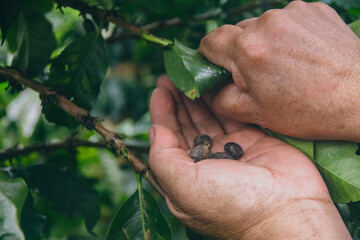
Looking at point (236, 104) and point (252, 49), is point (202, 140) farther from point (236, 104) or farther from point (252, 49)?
point (252, 49)

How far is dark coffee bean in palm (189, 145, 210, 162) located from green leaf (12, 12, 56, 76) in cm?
72

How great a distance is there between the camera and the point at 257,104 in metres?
1.15

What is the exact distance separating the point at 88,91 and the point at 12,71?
280mm

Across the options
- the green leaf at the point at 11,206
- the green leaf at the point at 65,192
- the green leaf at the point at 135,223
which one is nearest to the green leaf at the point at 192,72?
the green leaf at the point at 135,223

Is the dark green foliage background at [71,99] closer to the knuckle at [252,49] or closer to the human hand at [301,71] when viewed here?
the human hand at [301,71]

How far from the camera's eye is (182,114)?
56.4 inches

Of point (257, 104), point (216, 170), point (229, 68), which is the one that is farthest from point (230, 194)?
point (229, 68)

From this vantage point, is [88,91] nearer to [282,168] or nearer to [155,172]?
[155,172]

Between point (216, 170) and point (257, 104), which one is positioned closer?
point (216, 170)

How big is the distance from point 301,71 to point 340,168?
0.33 m

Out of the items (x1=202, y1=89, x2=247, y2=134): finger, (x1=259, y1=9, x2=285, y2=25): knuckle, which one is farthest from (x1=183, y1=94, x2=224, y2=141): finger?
(x1=259, y1=9, x2=285, y2=25): knuckle

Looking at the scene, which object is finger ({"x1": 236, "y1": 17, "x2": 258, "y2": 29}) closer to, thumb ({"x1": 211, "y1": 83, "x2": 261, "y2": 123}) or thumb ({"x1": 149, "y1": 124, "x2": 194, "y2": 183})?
thumb ({"x1": 211, "y1": 83, "x2": 261, "y2": 123})

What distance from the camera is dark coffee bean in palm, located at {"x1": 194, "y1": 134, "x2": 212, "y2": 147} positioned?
1319 millimetres

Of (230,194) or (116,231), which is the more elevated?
(230,194)
